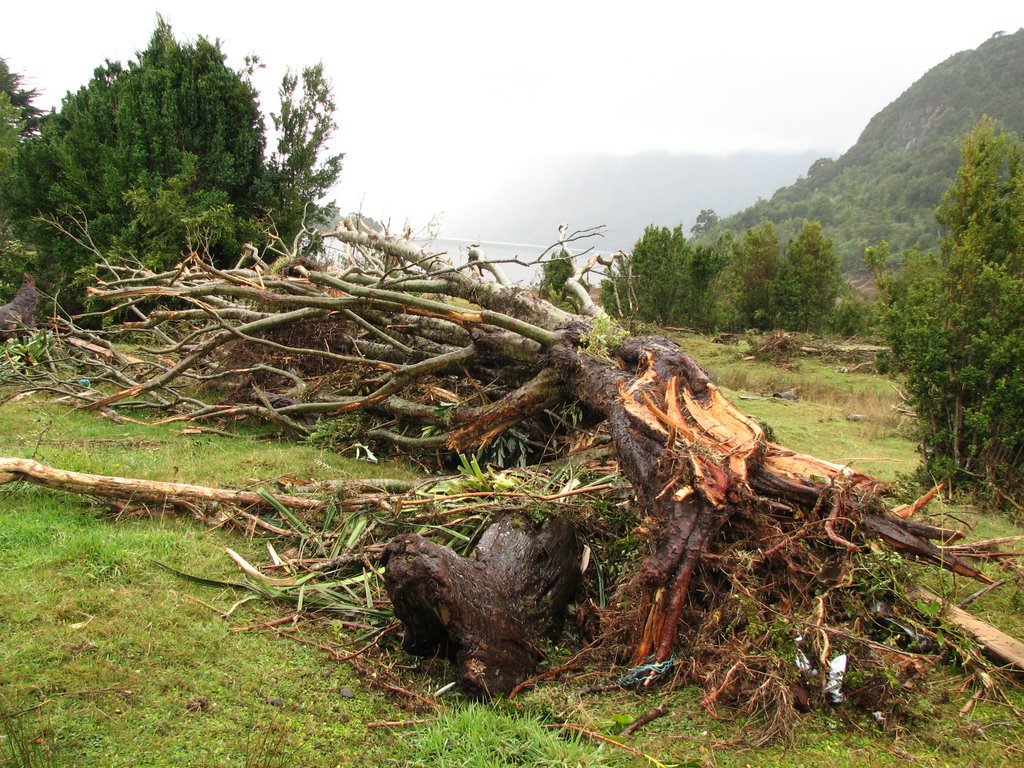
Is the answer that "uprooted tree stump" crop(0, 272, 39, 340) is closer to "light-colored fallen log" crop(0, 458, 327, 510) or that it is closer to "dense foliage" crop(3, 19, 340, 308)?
"dense foliage" crop(3, 19, 340, 308)

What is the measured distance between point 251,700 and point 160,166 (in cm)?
1349

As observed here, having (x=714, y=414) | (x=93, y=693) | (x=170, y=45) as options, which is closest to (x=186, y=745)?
(x=93, y=693)

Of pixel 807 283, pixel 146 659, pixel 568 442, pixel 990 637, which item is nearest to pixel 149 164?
pixel 568 442

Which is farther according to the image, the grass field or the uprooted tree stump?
the uprooted tree stump

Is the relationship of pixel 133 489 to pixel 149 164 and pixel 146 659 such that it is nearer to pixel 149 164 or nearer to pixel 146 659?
pixel 146 659

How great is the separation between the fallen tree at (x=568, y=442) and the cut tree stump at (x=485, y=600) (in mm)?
11

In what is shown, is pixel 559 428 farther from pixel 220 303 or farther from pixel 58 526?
pixel 220 303

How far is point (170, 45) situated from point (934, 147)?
199 ft

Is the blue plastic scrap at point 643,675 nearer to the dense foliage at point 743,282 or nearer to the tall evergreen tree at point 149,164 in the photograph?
the tall evergreen tree at point 149,164

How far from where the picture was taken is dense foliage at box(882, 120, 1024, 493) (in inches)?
211

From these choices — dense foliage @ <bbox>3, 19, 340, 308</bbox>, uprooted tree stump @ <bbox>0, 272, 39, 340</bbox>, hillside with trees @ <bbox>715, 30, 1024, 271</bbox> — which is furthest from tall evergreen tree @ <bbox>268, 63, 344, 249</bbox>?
hillside with trees @ <bbox>715, 30, 1024, 271</bbox>

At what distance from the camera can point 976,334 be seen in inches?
220

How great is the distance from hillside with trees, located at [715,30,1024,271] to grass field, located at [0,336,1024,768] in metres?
38.1

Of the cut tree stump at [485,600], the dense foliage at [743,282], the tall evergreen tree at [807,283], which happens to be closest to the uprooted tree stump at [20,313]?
the cut tree stump at [485,600]
